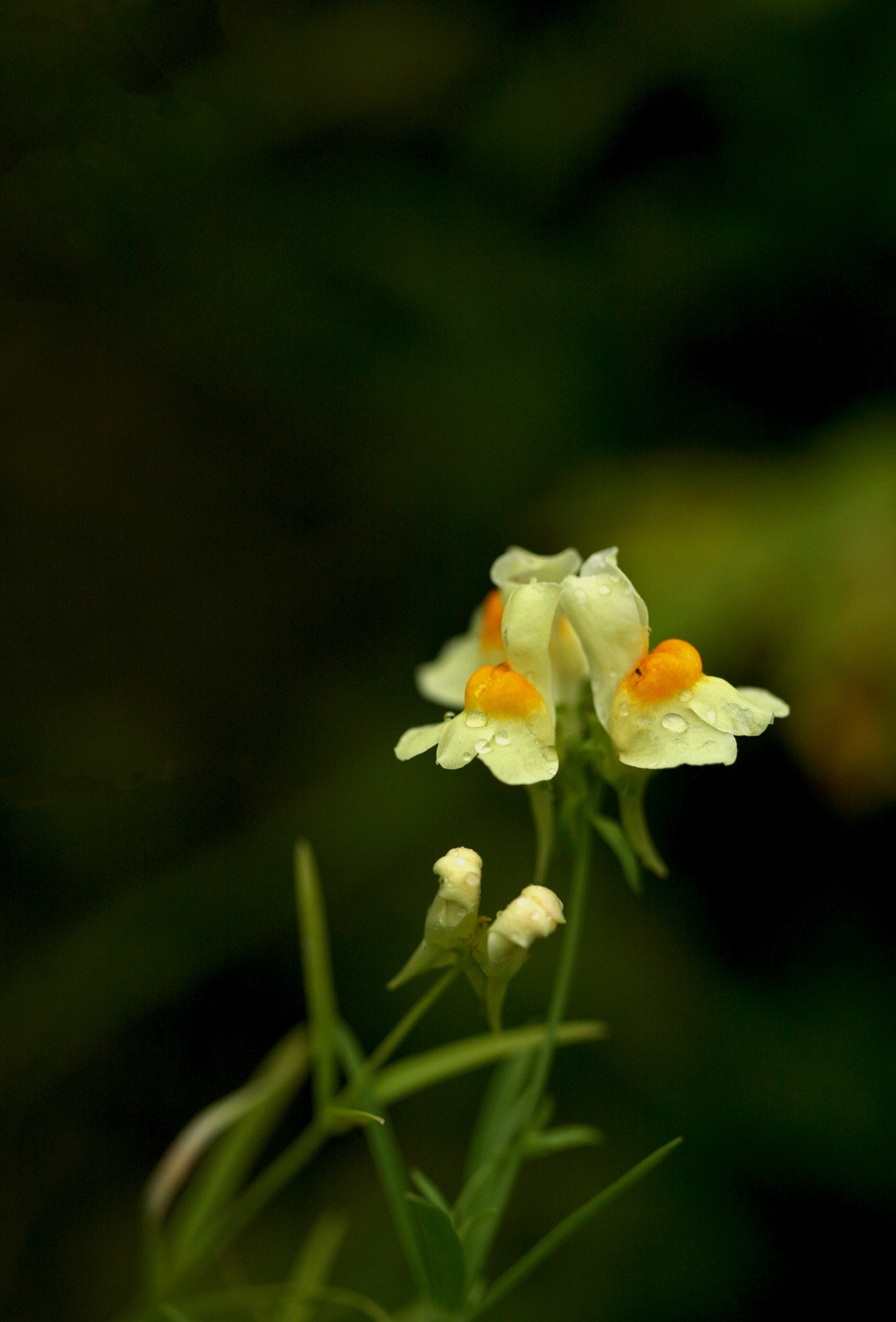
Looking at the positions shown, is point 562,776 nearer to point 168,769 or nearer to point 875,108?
point 168,769

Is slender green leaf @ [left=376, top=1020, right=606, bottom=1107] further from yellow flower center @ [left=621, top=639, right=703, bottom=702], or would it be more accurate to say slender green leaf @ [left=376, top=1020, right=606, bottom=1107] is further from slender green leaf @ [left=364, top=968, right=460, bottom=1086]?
yellow flower center @ [left=621, top=639, right=703, bottom=702]

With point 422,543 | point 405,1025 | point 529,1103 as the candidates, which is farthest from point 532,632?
point 422,543

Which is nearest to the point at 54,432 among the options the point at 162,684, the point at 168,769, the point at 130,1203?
the point at 162,684

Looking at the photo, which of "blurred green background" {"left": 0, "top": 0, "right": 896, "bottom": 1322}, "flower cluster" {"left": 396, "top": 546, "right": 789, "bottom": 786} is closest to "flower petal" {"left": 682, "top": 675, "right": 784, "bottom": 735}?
"flower cluster" {"left": 396, "top": 546, "right": 789, "bottom": 786}

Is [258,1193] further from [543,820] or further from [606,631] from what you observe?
[606,631]

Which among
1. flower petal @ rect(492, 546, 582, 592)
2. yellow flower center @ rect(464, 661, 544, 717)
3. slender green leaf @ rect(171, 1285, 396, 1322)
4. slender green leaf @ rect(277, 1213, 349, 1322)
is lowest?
slender green leaf @ rect(277, 1213, 349, 1322)
